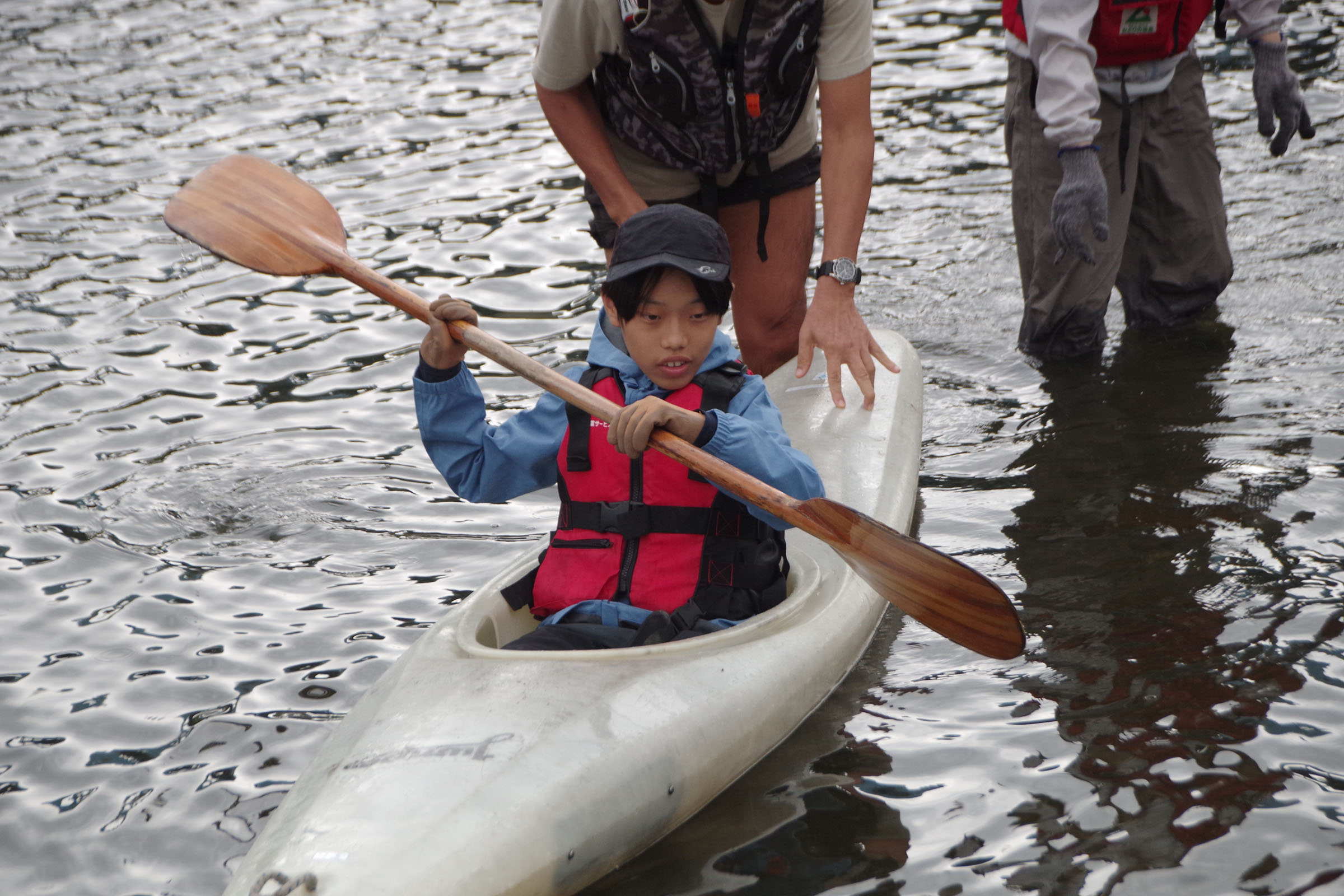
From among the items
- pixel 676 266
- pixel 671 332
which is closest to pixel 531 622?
pixel 671 332

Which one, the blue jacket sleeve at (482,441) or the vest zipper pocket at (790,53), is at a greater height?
the vest zipper pocket at (790,53)

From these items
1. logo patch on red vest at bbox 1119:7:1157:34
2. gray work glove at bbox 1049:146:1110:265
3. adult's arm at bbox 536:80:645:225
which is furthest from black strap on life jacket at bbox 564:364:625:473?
logo patch on red vest at bbox 1119:7:1157:34

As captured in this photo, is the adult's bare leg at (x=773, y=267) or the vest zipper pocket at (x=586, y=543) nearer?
the vest zipper pocket at (x=586, y=543)

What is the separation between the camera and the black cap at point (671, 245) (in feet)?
8.17

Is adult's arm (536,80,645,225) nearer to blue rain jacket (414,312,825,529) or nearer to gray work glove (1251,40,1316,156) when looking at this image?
blue rain jacket (414,312,825,529)

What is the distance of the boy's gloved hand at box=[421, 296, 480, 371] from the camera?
8.66 ft

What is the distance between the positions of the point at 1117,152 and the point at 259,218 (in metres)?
2.50

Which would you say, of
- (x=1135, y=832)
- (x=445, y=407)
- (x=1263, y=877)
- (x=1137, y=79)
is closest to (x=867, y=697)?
(x=1135, y=832)

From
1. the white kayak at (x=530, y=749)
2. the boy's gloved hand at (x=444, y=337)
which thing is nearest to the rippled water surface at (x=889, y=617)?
the white kayak at (x=530, y=749)

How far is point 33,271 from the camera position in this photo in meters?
5.90

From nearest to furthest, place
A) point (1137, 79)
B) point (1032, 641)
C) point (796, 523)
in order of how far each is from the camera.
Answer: point (796, 523) → point (1032, 641) → point (1137, 79)

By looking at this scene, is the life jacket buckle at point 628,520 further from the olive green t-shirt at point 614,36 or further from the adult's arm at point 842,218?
the olive green t-shirt at point 614,36

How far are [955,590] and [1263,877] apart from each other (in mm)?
695

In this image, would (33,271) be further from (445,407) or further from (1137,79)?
(1137,79)
